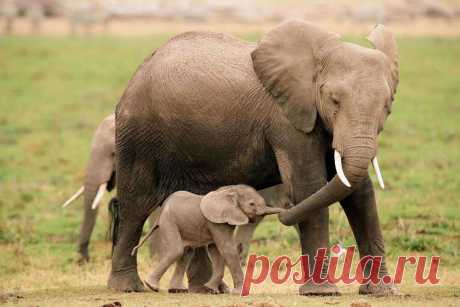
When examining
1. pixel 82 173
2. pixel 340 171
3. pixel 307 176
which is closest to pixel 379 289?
pixel 307 176

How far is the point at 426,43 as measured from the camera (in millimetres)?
35500

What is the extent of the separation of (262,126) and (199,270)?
162 cm

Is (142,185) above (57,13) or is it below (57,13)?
above

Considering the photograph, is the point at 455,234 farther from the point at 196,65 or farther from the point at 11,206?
the point at 11,206

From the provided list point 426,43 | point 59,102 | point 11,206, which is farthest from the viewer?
point 426,43

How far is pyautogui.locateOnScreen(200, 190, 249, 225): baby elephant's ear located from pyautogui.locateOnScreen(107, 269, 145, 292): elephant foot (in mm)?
1508

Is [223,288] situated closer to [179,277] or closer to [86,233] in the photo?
[179,277]

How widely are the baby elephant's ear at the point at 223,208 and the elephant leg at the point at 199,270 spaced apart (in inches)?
41.4

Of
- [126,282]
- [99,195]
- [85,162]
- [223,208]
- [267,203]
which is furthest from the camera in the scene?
[85,162]

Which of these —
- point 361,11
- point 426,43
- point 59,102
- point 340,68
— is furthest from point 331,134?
point 361,11

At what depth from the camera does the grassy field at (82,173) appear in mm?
11391

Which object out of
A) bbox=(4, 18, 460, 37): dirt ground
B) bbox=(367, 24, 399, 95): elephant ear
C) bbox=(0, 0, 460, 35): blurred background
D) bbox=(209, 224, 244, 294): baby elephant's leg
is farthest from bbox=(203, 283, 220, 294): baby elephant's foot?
bbox=(0, 0, 460, 35): blurred background

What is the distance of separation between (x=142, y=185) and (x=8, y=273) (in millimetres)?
2604

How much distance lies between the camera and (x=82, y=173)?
19578 mm
